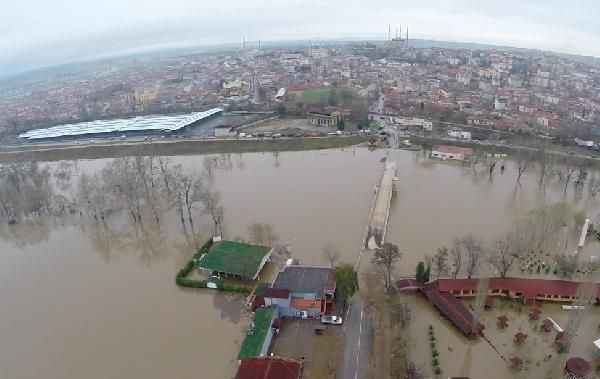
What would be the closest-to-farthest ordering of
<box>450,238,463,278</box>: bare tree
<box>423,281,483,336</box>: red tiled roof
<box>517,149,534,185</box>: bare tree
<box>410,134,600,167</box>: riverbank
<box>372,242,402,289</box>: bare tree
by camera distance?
<box>423,281,483,336</box>: red tiled roof → <box>372,242,402,289</box>: bare tree → <box>450,238,463,278</box>: bare tree → <box>517,149,534,185</box>: bare tree → <box>410,134,600,167</box>: riverbank

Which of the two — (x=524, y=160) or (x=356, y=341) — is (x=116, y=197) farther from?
(x=524, y=160)

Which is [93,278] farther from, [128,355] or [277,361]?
[277,361]

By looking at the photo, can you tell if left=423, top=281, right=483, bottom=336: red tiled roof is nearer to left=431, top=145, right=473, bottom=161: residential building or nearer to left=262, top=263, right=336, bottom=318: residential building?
left=262, top=263, right=336, bottom=318: residential building

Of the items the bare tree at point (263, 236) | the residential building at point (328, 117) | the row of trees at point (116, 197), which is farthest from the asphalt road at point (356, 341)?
the residential building at point (328, 117)

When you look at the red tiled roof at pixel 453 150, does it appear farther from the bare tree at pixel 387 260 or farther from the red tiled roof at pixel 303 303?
the red tiled roof at pixel 303 303

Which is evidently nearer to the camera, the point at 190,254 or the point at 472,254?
the point at 472,254

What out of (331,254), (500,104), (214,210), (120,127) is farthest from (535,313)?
(120,127)

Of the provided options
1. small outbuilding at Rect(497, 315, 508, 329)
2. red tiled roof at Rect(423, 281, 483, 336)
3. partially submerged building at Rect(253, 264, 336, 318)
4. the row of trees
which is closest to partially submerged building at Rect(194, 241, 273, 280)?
partially submerged building at Rect(253, 264, 336, 318)
